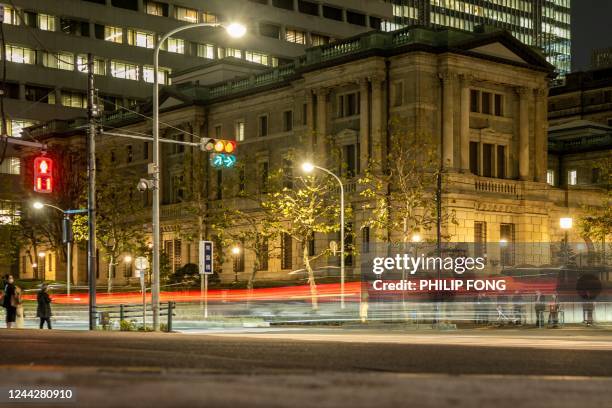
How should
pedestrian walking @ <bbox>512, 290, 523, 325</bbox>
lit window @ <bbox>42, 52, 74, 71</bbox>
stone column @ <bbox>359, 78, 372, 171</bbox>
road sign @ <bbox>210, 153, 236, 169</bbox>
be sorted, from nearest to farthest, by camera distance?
road sign @ <bbox>210, 153, 236, 169</bbox> → pedestrian walking @ <bbox>512, 290, 523, 325</bbox> → stone column @ <bbox>359, 78, 372, 171</bbox> → lit window @ <bbox>42, 52, 74, 71</bbox>

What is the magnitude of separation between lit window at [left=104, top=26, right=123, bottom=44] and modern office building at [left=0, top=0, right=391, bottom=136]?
102mm

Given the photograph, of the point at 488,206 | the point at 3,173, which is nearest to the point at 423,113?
the point at 488,206

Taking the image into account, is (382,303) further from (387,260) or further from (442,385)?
(442,385)

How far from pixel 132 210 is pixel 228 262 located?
9.20 meters

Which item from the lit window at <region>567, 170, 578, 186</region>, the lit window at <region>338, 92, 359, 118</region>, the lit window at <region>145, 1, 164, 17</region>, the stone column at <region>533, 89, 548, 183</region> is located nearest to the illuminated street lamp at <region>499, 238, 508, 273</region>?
the stone column at <region>533, 89, 548, 183</region>

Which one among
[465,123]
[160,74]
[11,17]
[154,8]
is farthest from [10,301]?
[154,8]

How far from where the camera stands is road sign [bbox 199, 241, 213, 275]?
39.9 meters

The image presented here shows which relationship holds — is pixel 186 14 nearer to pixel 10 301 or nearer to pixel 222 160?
pixel 10 301

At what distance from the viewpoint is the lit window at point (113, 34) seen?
10800 centimetres

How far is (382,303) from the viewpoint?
42.6m

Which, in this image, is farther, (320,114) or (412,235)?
(320,114)

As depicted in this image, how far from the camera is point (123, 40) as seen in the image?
109 m

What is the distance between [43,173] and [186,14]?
276ft

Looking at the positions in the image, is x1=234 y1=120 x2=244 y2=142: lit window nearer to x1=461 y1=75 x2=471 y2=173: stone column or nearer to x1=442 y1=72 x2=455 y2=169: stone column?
x1=442 y1=72 x2=455 y2=169: stone column
